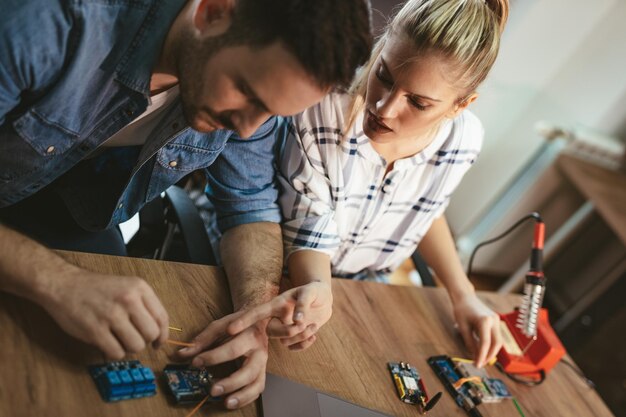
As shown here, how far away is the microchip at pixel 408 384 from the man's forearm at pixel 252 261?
10.7 inches

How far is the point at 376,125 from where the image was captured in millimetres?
1259

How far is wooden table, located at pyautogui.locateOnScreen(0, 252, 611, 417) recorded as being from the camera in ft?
2.48

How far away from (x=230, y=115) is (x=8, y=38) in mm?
318

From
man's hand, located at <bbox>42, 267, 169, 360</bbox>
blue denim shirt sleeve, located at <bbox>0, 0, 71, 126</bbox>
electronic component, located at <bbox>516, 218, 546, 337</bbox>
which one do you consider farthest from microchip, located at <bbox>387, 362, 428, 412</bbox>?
blue denim shirt sleeve, located at <bbox>0, 0, 71, 126</bbox>

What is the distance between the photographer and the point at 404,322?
1271 mm

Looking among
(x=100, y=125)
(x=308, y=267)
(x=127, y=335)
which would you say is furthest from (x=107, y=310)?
(x=308, y=267)

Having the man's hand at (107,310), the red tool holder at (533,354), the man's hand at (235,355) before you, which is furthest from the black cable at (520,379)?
the man's hand at (107,310)

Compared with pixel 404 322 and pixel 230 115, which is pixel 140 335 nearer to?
pixel 230 115

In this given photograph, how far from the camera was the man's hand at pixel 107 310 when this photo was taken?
775mm

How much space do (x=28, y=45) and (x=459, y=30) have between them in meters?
0.78

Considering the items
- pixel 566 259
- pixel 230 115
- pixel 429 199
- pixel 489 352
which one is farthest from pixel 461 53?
pixel 566 259

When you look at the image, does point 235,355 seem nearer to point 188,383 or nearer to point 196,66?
point 188,383

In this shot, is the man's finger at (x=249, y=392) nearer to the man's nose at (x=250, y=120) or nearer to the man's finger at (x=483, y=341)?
the man's nose at (x=250, y=120)

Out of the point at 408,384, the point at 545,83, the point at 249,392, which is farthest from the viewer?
the point at 545,83
